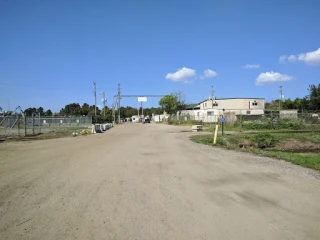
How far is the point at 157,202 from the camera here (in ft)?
19.2

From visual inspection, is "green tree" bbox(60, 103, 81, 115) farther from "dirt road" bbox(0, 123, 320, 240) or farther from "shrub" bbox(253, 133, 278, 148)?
"dirt road" bbox(0, 123, 320, 240)

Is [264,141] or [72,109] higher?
[72,109]

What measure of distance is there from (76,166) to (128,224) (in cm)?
563

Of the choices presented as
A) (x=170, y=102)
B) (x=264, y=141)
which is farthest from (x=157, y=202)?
(x=170, y=102)

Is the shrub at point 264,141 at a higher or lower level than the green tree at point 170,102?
lower

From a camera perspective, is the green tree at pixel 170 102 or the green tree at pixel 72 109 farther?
the green tree at pixel 72 109

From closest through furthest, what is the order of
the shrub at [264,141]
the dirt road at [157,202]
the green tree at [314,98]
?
the dirt road at [157,202] → the shrub at [264,141] → the green tree at [314,98]

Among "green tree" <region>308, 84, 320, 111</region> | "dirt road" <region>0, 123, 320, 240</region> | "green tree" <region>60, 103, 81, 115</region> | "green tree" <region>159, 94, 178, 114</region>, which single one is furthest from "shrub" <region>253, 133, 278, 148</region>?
"green tree" <region>60, 103, 81, 115</region>

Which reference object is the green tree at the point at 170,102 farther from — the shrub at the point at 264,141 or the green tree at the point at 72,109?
the shrub at the point at 264,141

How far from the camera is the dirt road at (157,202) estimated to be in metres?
4.44

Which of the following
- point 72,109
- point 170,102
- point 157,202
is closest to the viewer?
point 157,202

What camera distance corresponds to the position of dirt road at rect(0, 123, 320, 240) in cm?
444

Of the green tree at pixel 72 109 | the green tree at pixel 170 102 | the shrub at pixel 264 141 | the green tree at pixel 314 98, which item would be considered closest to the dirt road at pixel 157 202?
the shrub at pixel 264 141

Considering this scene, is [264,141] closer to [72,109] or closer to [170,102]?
[170,102]
